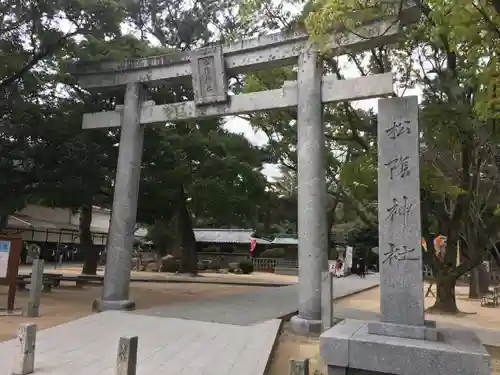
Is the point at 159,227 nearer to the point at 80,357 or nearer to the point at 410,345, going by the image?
the point at 80,357

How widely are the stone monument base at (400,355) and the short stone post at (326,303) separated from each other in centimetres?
301

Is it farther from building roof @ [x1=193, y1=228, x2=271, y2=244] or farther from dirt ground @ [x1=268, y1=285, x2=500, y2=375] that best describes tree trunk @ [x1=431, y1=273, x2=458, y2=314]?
building roof @ [x1=193, y1=228, x2=271, y2=244]

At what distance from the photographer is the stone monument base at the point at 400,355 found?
14.5ft

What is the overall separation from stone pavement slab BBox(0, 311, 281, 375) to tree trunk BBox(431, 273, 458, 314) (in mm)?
7499

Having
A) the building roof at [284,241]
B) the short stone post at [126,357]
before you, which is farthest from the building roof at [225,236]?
the short stone post at [126,357]

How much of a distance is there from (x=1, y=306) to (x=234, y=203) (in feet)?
46.9

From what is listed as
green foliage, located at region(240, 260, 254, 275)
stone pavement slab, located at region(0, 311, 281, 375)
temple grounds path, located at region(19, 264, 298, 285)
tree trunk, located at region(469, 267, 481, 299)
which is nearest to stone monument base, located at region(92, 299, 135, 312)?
stone pavement slab, located at region(0, 311, 281, 375)

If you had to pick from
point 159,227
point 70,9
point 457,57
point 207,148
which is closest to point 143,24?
point 207,148

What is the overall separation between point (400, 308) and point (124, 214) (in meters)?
7.09

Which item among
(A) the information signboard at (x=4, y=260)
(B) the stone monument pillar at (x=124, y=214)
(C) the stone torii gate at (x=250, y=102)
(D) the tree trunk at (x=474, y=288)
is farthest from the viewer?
(D) the tree trunk at (x=474, y=288)

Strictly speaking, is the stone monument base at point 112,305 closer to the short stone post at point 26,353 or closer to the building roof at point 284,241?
the short stone post at point 26,353

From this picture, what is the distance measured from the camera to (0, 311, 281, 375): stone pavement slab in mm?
5668

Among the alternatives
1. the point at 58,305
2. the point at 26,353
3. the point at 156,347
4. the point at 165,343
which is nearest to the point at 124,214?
the point at 58,305

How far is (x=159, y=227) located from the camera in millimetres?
35688
